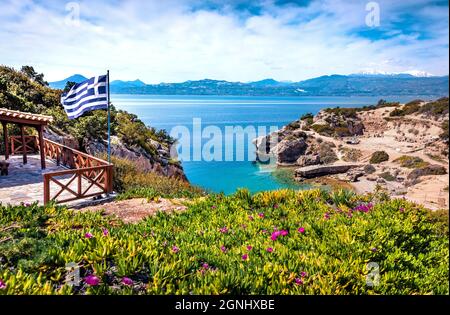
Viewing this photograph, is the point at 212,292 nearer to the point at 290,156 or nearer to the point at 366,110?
the point at 290,156

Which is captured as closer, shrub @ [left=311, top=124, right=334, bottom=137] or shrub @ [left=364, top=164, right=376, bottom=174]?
shrub @ [left=364, top=164, right=376, bottom=174]

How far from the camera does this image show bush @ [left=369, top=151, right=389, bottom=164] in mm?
47219

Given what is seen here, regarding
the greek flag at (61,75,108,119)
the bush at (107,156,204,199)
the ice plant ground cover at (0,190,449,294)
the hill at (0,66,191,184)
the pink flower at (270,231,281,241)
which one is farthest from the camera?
the hill at (0,66,191,184)

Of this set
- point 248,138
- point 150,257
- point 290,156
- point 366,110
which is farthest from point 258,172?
point 150,257

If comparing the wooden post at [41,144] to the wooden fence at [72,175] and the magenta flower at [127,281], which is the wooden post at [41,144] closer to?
the wooden fence at [72,175]

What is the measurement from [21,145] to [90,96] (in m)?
8.87

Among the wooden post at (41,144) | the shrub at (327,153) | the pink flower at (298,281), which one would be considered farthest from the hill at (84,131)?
the shrub at (327,153)

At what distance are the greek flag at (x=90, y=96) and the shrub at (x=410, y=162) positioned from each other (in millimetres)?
40636

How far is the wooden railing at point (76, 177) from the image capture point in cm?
995

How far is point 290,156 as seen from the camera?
176ft

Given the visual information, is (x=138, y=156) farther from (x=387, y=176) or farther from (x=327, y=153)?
(x=327, y=153)

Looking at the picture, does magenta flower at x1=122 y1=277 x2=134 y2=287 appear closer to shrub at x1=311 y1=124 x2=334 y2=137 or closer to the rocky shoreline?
the rocky shoreline

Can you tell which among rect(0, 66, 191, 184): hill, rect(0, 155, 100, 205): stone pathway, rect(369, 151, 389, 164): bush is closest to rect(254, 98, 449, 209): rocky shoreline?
rect(369, 151, 389, 164): bush
